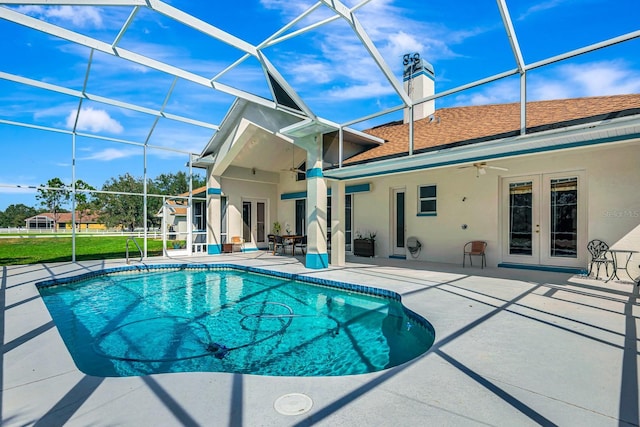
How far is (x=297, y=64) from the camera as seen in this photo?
868 centimetres

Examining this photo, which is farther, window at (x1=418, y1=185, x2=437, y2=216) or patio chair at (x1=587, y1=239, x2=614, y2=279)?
window at (x1=418, y1=185, x2=437, y2=216)

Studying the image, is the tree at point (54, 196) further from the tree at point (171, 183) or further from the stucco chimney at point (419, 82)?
the tree at point (171, 183)

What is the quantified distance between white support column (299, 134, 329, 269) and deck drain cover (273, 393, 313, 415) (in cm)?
713

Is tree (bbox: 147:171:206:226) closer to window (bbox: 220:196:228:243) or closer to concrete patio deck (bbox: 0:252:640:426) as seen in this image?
window (bbox: 220:196:228:243)

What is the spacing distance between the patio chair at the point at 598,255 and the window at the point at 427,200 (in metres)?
4.11

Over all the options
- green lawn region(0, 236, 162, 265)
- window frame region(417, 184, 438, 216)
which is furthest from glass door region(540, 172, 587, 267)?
green lawn region(0, 236, 162, 265)

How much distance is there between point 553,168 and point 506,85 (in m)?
3.36

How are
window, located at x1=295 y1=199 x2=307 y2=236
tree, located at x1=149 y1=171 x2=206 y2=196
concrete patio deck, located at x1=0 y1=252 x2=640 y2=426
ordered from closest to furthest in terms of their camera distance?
concrete patio deck, located at x1=0 y1=252 x2=640 y2=426 < window, located at x1=295 y1=199 x2=307 y2=236 < tree, located at x1=149 y1=171 x2=206 y2=196

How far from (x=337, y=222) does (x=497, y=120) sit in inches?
201

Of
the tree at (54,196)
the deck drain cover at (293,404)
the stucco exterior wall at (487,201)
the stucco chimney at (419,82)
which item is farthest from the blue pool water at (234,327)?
the stucco chimney at (419,82)

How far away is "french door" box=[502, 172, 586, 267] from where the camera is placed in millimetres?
8125

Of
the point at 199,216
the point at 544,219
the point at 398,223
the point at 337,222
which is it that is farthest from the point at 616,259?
the point at 199,216

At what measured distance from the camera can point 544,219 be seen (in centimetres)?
861

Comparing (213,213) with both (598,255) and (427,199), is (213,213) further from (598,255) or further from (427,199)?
(598,255)
